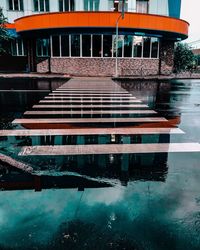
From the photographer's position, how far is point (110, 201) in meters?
2.90

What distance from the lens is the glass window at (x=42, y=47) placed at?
28.2 meters

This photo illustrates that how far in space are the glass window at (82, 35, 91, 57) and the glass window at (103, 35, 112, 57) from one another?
63.7 inches

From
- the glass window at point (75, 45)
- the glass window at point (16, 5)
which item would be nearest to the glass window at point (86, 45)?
the glass window at point (75, 45)

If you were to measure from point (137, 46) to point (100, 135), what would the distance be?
23928 millimetres

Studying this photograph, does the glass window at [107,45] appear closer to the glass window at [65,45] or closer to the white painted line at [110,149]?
the glass window at [65,45]

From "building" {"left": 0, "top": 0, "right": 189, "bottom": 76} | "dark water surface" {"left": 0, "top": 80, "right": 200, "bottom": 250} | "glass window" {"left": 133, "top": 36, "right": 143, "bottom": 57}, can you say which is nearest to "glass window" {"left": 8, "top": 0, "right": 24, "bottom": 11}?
"building" {"left": 0, "top": 0, "right": 189, "bottom": 76}

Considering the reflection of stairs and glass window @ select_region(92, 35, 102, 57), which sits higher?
glass window @ select_region(92, 35, 102, 57)

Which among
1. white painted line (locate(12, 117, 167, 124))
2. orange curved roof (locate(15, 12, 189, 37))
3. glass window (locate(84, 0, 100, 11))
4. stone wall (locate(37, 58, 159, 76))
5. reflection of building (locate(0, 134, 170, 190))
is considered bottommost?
reflection of building (locate(0, 134, 170, 190))

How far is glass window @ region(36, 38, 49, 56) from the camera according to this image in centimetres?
2817

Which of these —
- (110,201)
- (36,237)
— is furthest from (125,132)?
(36,237)

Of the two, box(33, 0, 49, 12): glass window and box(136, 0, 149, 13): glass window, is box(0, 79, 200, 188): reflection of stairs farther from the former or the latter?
box(33, 0, 49, 12): glass window

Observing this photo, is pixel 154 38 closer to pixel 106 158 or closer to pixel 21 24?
pixel 21 24

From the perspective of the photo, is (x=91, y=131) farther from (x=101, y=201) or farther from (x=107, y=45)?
(x=107, y=45)

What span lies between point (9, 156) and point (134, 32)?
2405cm
